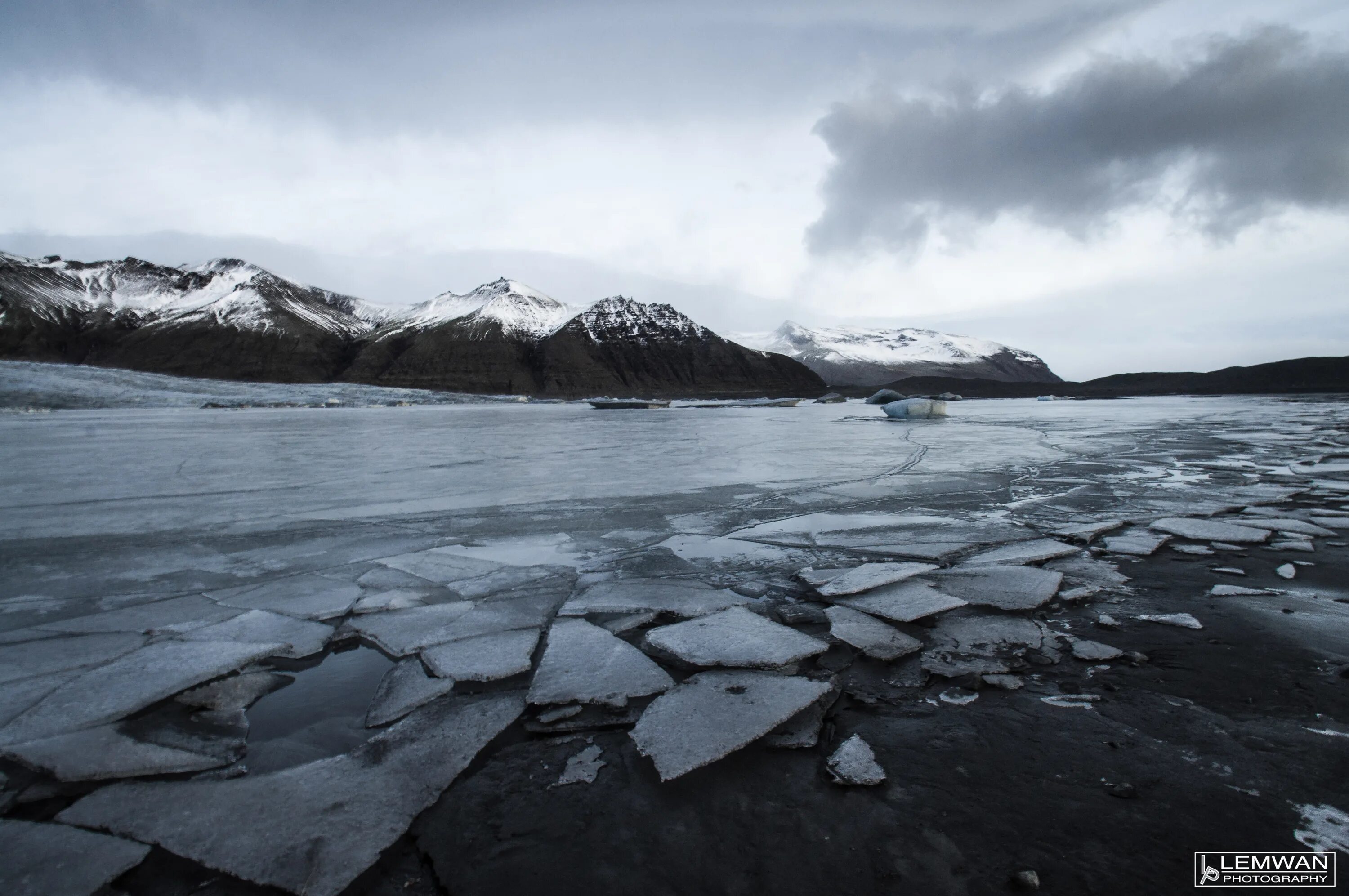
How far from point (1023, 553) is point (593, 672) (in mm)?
2622

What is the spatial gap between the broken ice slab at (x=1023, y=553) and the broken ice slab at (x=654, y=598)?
4.65 ft

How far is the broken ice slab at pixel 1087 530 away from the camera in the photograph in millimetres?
3744

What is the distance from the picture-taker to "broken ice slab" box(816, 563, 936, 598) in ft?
9.24

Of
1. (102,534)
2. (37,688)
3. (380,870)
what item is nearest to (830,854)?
(380,870)

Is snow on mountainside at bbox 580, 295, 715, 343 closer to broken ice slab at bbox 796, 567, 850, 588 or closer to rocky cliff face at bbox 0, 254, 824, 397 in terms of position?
rocky cliff face at bbox 0, 254, 824, 397

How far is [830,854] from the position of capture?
1247 millimetres

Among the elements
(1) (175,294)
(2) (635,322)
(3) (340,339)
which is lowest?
(3) (340,339)

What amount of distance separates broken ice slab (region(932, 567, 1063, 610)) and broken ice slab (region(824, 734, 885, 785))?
1319 mm

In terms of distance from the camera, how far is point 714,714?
176 cm

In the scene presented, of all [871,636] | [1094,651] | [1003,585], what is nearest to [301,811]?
[871,636]

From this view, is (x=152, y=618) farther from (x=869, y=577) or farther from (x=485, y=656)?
(x=869, y=577)

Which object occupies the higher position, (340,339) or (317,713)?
(340,339)

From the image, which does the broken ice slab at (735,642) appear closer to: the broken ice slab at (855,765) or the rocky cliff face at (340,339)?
the broken ice slab at (855,765)

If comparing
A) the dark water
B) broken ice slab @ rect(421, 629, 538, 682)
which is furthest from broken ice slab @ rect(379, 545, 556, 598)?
the dark water
